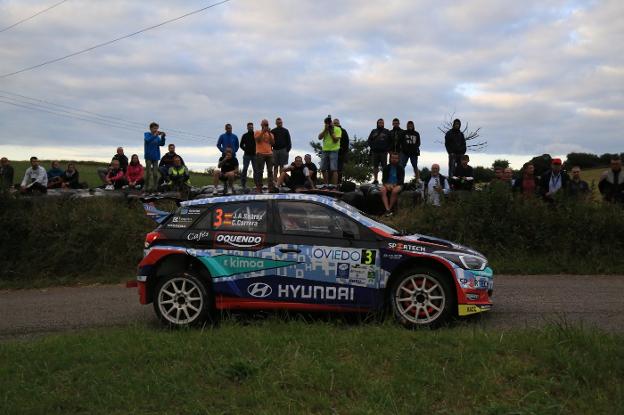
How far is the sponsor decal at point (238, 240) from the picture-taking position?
23.8 ft

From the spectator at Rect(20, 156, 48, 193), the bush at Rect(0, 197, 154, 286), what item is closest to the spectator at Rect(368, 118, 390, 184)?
the bush at Rect(0, 197, 154, 286)

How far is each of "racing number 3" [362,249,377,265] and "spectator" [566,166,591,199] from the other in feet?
23.7

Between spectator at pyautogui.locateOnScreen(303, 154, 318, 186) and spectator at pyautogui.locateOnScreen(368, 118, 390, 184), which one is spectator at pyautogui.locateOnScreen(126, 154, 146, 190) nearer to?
spectator at pyautogui.locateOnScreen(303, 154, 318, 186)

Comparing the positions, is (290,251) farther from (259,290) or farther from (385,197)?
(385,197)

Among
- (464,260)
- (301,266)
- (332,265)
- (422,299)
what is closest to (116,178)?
(301,266)

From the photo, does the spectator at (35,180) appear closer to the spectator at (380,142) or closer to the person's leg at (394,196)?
the spectator at (380,142)

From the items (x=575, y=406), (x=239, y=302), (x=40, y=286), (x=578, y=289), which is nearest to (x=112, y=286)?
(x=40, y=286)

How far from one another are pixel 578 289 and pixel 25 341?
7860mm

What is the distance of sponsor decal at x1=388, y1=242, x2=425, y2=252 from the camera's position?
7035mm

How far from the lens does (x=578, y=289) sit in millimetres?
9344

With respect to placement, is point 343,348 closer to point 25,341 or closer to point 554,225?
point 25,341

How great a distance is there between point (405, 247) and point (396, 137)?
9168mm

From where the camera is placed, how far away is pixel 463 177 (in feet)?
47.5

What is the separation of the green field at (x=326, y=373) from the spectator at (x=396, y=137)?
10243 mm
